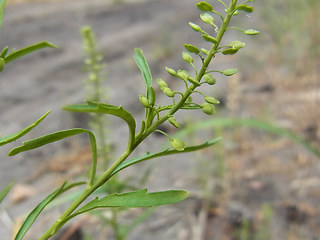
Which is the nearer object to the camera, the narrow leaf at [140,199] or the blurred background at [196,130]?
the narrow leaf at [140,199]

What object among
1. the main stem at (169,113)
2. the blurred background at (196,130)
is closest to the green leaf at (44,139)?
the main stem at (169,113)

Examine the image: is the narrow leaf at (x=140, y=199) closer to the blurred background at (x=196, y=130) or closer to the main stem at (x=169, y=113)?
the main stem at (x=169, y=113)

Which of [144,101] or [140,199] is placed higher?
[144,101]

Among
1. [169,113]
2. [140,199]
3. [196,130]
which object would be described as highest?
[169,113]

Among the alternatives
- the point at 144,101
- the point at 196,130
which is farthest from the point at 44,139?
the point at 196,130

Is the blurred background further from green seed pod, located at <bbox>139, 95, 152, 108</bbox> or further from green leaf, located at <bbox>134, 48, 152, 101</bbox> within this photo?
green seed pod, located at <bbox>139, 95, 152, 108</bbox>

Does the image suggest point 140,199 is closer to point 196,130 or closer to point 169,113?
point 169,113
